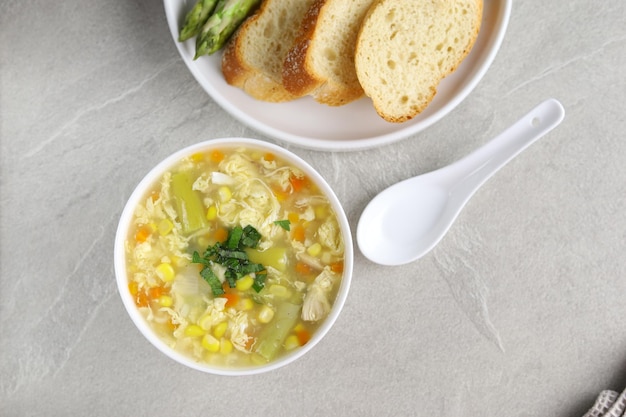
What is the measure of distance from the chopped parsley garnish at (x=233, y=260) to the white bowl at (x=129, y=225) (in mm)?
274

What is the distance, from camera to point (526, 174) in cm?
284

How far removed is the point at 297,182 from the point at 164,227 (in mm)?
550

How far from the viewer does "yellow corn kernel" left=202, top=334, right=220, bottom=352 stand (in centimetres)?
243

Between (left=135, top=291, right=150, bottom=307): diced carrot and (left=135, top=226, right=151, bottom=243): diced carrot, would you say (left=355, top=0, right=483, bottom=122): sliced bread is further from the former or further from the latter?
(left=135, top=291, right=150, bottom=307): diced carrot

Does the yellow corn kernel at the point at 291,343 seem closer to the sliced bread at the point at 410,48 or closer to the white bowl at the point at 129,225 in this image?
the white bowl at the point at 129,225

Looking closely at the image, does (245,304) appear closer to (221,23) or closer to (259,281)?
(259,281)

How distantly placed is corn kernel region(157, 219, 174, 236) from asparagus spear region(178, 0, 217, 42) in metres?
0.73

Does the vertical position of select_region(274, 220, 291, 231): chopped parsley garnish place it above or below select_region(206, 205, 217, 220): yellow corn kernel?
below

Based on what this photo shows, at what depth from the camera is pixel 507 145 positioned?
8.85 feet

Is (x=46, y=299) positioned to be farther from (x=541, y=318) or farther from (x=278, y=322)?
(x=541, y=318)

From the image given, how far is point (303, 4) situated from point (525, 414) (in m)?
2.05

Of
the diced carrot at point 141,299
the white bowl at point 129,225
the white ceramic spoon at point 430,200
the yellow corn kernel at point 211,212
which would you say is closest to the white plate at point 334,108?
the white bowl at point 129,225

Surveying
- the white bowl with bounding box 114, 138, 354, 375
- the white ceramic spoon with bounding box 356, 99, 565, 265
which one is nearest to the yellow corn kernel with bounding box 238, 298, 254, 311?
the white bowl with bounding box 114, 138, 354, 375

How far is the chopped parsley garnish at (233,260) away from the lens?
2426 millimetres
